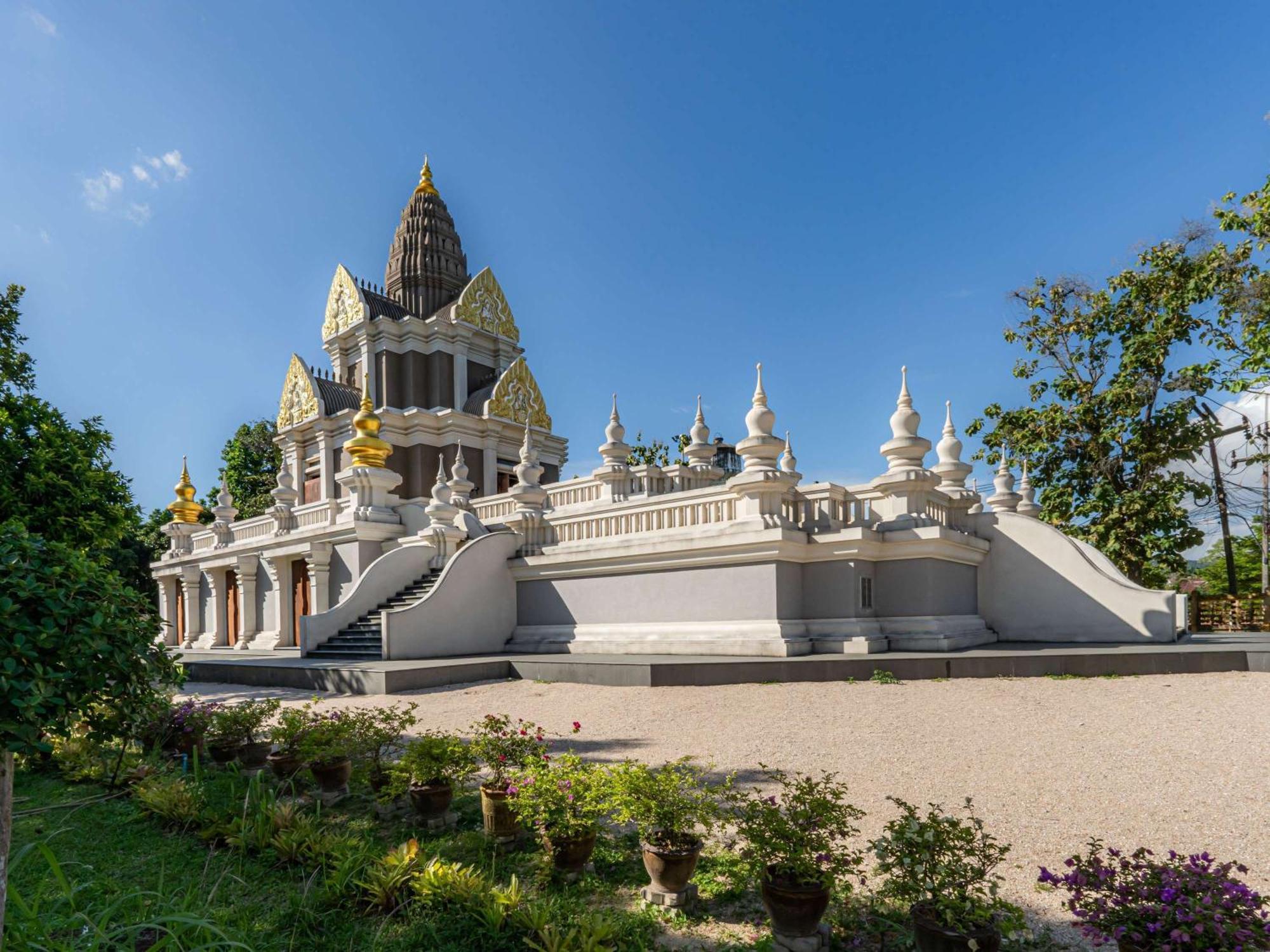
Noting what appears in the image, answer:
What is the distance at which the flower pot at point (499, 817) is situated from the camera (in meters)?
4.74

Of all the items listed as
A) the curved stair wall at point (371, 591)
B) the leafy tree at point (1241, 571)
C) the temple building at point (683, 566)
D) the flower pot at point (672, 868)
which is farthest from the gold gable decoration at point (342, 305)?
the leafy tree at point (1241, 571)

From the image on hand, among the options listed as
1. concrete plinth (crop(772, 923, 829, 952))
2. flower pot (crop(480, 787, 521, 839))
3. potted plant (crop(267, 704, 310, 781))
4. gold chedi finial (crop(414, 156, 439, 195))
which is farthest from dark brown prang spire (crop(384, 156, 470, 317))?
concrete plinth (crop(772, 923, 829, 952))

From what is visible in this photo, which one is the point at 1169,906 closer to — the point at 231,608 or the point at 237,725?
the point at 237,725

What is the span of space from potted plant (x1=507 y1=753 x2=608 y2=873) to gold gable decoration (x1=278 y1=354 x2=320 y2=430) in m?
29.8

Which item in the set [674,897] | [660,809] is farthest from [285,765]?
[674,897]

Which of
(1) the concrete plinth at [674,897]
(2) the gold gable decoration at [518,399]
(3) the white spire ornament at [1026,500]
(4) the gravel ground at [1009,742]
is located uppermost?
(2) the gold gable decoration at [518,399]

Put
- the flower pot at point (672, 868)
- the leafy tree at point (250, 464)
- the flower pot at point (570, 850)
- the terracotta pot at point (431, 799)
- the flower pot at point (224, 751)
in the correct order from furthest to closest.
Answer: the leafy tree at point (250, 464), the flower pot at point (224, 751), the terracotta pot at point (431, 799), the flower pot at point (570, 850), the flower pot at point (672, 868)

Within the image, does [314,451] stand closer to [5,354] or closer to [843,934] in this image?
[5,354]

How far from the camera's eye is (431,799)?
516 cm

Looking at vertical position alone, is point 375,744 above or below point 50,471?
below

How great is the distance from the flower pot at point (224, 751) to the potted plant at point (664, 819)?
4.88 m

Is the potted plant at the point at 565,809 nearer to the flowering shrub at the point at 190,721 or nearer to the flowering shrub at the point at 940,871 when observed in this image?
the flowering shrub at the point at 940,871

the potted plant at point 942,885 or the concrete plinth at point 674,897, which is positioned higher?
the potted plant at point 942,885

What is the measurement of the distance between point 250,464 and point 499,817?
46.8 m
